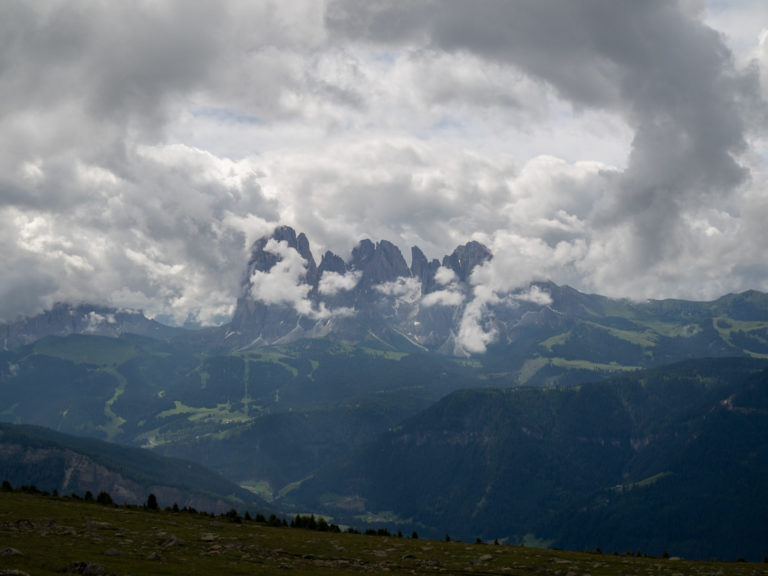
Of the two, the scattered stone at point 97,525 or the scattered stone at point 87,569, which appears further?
the scattered stone at point 97,525

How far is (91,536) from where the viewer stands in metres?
67.7

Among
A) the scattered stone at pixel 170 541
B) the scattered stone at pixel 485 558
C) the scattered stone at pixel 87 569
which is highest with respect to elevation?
the scattered stone at pixel 87 569

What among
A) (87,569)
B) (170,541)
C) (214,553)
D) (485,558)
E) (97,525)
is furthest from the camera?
(485,558)

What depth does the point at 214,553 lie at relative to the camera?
66.9 m

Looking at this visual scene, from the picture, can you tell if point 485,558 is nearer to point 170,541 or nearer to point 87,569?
point 170,541

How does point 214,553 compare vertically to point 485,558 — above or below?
above

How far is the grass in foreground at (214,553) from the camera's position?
54188 mm

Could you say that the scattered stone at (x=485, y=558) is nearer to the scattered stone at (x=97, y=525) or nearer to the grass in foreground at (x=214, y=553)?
the grass in foreground at (x=214, y=553)

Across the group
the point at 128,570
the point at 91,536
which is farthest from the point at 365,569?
the point at 91,536

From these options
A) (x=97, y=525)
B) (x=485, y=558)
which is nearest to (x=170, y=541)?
(x=97, y=525)

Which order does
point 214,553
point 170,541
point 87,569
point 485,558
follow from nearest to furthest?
1. point 87,569
2. point 214,553
3. point 170,541
4. point 485,558

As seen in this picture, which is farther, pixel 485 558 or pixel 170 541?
pixel 485 558

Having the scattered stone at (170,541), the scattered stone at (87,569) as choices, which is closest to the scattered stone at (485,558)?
the scattered stone at (170,541)

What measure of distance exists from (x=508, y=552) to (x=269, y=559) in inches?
1492
